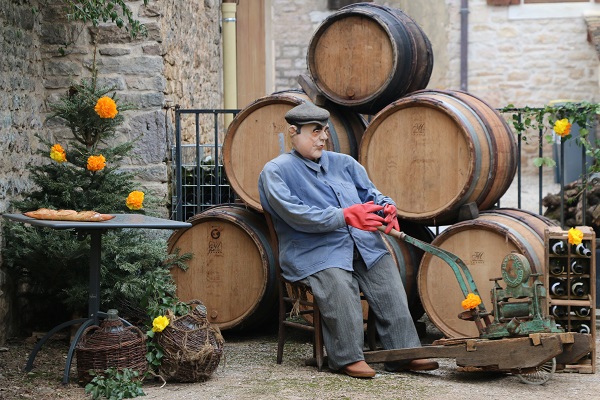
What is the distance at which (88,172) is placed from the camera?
671 cm

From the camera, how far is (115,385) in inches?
214

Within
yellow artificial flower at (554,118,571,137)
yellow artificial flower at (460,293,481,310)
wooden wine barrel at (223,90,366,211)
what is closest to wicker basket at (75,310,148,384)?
wooden wine barrel at (223,90,366,211)

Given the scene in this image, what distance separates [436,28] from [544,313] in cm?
1476

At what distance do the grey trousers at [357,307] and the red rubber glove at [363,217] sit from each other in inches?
10.9

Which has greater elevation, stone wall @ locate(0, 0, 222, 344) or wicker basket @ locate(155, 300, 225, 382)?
stone wall @ locate(0, 0, 222, 344)

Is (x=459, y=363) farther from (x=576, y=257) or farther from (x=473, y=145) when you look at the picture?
(x=473, y=145)

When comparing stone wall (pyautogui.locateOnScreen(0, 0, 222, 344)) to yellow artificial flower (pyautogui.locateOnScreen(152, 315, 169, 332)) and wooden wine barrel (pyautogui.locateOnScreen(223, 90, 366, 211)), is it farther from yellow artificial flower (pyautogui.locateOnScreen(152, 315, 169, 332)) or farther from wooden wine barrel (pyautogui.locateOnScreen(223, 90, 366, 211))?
yellow artificial flower (pyautogui.locateOnScreen(152, 315, 169, 332))

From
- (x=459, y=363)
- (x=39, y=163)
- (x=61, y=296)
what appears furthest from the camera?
(x=39, y=163)

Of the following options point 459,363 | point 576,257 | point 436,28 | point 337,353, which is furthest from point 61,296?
point 436,28

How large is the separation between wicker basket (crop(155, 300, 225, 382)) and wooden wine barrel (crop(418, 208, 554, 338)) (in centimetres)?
139

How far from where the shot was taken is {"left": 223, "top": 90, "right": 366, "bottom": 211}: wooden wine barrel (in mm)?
6859

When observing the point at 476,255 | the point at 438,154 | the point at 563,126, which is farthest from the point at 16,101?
the point at 563,126

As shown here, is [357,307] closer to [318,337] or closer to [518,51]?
[318,337]

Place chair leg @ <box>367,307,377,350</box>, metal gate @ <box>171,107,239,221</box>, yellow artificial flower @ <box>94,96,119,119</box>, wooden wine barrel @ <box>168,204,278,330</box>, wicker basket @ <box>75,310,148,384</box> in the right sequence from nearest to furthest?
wicker basket @ <box>75,310,148,384</box> < chair leg @ <box>367,307,377,350</box> < yellow artificial flower @ <box>94,96,119,119</box> < wooden wine barrel @ <box>168,204,278,330</box> < metal gate @ <box>171,107,239,221</box>
